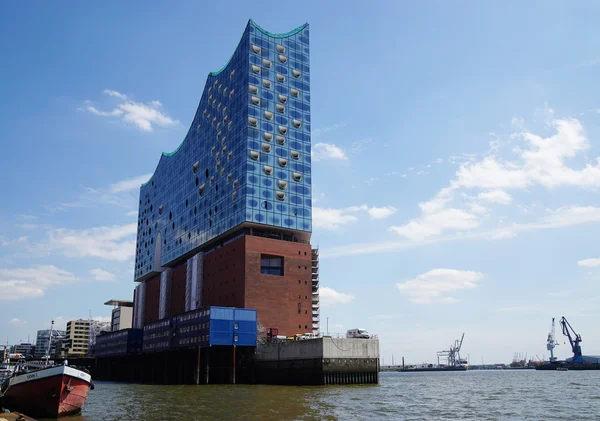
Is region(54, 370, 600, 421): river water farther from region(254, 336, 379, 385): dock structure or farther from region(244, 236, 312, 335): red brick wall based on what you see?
region(244, 236, 312, 335): red brick wall

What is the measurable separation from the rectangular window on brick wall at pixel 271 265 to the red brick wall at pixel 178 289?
3732cm

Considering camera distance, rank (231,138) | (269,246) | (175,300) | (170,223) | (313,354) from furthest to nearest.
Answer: (170,223) < (175,300) < (231,138) < (269,246) < (313,354)

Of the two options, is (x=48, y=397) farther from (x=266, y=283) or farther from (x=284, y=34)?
(x=284, y=34)

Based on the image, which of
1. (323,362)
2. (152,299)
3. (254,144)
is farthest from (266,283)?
(152,299)

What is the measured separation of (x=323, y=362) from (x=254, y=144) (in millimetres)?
52458

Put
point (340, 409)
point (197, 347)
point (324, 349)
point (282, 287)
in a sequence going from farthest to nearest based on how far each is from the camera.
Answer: point (282, 287)
point (197, 347)
point (324, 349)
point (340, 409)

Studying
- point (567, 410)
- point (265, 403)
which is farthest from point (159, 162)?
point (567, 410)

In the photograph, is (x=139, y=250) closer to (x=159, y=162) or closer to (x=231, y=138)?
(x=159, y=162)

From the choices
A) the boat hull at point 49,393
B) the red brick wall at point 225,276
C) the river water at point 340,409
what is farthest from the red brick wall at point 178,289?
the boat hull at point 49,393

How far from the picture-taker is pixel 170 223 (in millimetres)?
157500

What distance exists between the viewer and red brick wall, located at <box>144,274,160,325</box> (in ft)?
530

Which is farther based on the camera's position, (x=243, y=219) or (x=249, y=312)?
(x=243, y=219)

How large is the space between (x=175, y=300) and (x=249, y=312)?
164 ft

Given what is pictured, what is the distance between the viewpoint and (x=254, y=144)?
117375mm
